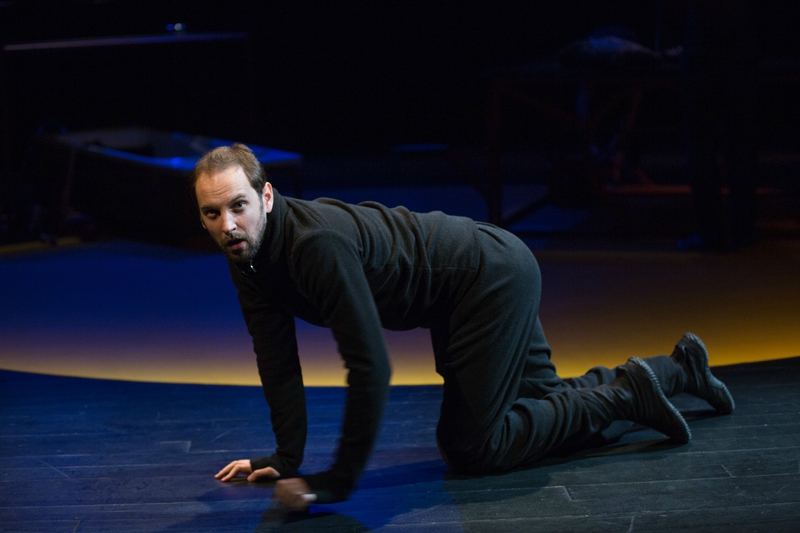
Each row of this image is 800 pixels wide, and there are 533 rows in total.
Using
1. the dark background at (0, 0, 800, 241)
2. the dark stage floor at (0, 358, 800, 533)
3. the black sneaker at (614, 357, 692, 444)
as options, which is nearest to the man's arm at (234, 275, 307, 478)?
the dark stage floor at (0, 358, 800, 533)

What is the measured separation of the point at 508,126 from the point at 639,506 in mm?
7128

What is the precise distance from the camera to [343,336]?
1.84 meters

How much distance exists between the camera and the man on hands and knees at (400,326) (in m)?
1.86

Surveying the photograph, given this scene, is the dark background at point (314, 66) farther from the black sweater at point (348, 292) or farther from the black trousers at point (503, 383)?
the black sweater at point (348, 292)

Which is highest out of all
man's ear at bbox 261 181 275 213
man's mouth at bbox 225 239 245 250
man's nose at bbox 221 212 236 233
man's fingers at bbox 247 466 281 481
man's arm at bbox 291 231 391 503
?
man's ear at bbox 261 181 275 213

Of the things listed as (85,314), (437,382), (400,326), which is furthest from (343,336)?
(85,314)

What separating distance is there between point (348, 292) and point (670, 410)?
1006 mm

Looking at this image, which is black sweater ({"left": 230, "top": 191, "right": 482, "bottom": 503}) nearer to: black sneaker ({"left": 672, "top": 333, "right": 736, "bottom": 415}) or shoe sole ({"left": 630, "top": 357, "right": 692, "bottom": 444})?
shoe sole ({"left": 630, "top": 357, "right": 692, "bottom": 444})

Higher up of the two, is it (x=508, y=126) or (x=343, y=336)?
(x=343, y=336)

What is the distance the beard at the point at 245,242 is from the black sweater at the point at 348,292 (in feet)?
0.06

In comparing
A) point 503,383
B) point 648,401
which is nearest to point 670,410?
point 648,401

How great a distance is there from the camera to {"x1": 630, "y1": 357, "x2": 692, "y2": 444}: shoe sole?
7.75 feet

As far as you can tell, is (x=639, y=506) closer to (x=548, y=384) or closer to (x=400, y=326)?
(x=548, y=384)

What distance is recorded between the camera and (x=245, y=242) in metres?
1.88
